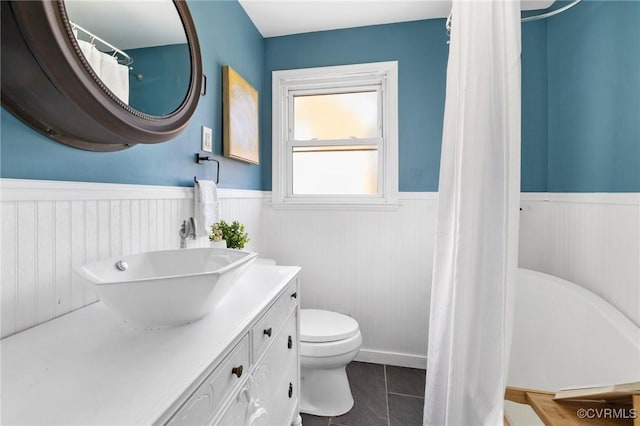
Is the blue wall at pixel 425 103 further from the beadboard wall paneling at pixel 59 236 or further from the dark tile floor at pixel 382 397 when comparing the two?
the dark tile floor at pixel 382 397

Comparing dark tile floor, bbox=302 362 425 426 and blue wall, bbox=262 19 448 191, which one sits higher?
blue wall, bbox=262 19 448 191

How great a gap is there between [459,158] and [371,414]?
4.64 feet

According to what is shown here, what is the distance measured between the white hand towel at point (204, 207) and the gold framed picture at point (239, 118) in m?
0.38

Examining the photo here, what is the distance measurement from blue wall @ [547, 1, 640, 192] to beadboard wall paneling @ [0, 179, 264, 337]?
81.1 inches

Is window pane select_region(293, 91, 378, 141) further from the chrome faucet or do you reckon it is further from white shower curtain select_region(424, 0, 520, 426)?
the chrome faucet

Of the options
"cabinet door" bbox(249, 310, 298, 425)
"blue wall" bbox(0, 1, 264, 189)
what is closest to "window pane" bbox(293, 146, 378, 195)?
"blue wall" bbox(0, 1, 264, 189)

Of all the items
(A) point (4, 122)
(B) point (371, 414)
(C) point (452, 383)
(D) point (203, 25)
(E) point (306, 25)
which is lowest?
(B) point (371, 414)

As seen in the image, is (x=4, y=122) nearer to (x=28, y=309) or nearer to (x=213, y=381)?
(x=28, y=309)

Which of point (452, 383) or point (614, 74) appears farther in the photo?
point (614, 74)

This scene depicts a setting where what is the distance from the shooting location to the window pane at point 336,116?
2.31 m

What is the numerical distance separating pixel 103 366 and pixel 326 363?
123cm

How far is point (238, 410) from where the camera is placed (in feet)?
2.56

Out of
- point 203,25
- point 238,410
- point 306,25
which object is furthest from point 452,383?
point 306,25

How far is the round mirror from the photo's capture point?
2.72ft
